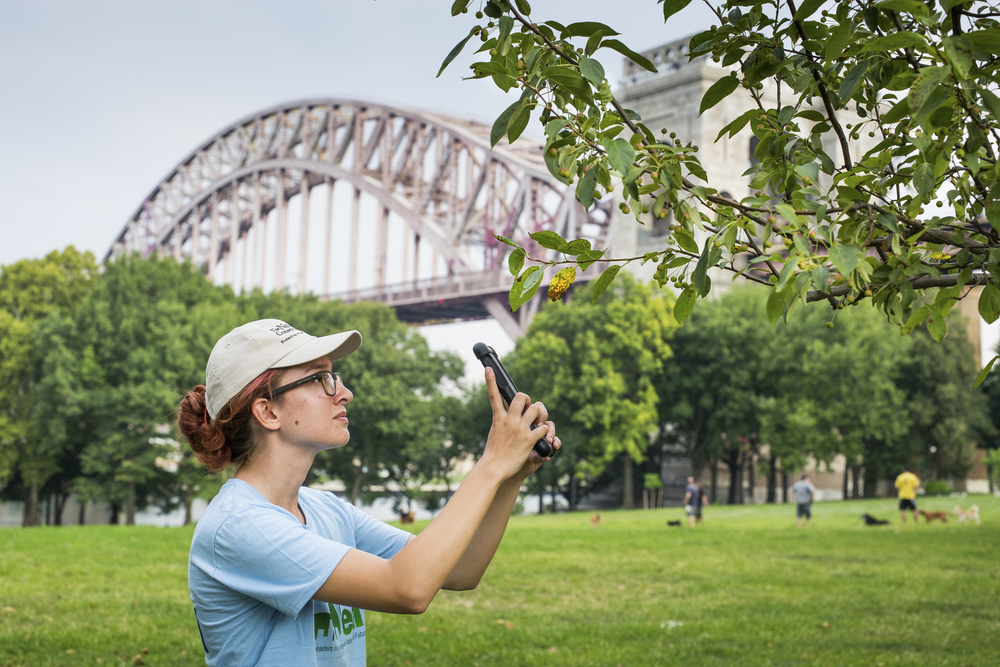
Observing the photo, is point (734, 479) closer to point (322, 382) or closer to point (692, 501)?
point (692, 501)

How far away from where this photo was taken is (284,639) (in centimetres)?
204

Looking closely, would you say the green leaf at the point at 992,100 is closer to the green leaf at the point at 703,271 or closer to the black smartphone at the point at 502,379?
the green leaf at the point at 703,271

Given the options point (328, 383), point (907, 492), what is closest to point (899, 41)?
point (328, 383)

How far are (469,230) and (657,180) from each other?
2160 inches

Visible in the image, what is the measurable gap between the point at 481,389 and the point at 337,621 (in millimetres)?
41458

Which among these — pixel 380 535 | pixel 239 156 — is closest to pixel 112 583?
pixel 380 535

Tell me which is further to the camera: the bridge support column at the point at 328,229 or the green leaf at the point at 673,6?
the bridge support column at the point at 328,229

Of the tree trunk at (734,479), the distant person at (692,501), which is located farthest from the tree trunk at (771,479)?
the distant person at (692,501)

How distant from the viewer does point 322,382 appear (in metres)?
2.23

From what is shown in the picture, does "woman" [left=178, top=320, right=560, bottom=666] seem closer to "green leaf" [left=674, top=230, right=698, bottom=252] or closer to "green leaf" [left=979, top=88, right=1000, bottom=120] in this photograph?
"green leaf" [left=674, top=230, right=698, bottom=252]

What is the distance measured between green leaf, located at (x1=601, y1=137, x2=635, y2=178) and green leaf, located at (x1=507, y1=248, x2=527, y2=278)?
0.42 metres

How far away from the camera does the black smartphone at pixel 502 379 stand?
2062 millimetres

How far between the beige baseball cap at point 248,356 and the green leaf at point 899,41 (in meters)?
1.33

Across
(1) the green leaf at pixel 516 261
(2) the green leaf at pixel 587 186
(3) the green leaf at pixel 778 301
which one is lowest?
(3) the green leaf at pixel 778 301
